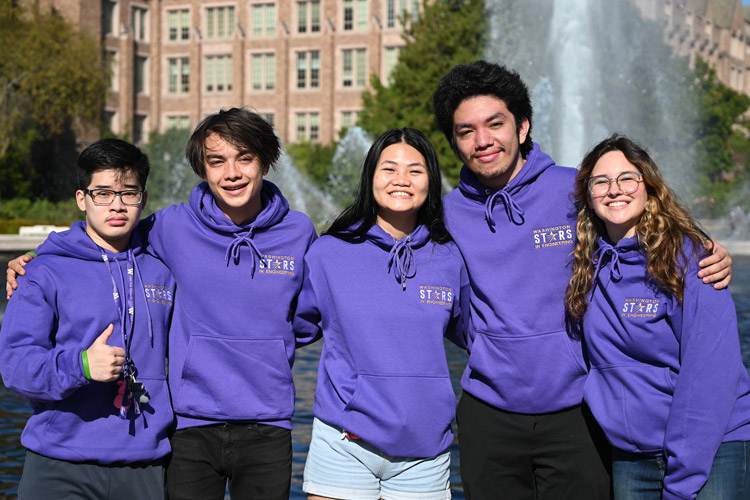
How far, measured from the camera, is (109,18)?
169ft

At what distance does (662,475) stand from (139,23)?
178 feet

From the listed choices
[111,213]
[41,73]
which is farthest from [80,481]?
[41,73]

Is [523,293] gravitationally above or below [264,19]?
below

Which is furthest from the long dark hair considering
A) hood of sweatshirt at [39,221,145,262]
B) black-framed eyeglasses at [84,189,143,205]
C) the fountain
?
the fountain

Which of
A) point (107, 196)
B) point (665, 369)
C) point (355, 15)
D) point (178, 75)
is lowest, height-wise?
point (665, 369)

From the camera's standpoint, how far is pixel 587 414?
368cm

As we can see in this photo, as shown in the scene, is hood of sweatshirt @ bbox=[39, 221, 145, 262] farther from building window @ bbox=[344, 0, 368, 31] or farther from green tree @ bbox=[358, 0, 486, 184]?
building window @ bbox=[344, 0, 368, 31]

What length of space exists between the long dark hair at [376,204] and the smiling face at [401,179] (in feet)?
0.09

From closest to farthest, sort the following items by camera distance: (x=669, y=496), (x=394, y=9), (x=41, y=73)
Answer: (x=669, y=496) → (x=41, y=73) → (x=394, y=9)

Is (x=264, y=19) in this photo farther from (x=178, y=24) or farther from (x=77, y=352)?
(x=77, y=352)

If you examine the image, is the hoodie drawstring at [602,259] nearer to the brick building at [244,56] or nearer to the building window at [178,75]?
the brick building at [244,56]

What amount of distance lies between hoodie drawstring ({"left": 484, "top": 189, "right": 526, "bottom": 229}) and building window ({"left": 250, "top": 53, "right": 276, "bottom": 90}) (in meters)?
50.1

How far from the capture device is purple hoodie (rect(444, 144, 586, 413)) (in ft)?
12.0

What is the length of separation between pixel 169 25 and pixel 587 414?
179 ft
